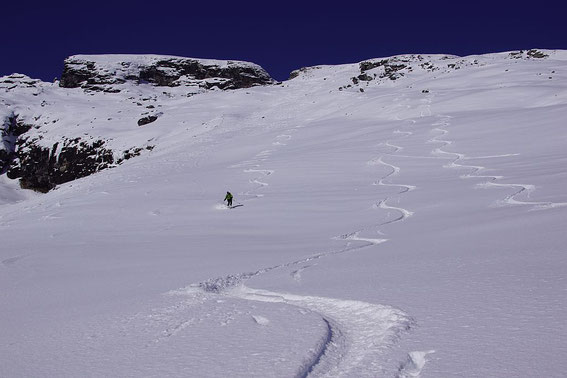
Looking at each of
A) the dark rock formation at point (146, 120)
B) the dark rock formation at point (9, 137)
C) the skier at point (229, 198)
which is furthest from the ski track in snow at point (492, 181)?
the dark rock formation at point (9, 137)

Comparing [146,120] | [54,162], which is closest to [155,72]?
Result: [146,120]

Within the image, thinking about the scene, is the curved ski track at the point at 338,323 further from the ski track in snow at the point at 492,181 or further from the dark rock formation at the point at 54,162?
the dark rock formation at the point at 54,162

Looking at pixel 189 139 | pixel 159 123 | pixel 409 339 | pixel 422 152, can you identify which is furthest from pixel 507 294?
pixel 159 123

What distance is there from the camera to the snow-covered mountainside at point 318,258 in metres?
2.91

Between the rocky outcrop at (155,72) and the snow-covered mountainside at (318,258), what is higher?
the rocky outcrop at (155,72)

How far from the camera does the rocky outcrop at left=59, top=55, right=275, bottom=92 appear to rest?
195 feet

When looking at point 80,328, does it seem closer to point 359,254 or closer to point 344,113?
point 359,254

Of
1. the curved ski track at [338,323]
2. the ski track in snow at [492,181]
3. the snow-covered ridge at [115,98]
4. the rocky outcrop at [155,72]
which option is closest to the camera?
the curved ski track at [338,323]

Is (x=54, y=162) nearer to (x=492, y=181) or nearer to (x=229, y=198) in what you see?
(x=229, y=198)

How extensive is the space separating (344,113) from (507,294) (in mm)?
24970

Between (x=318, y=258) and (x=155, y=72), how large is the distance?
61.0m

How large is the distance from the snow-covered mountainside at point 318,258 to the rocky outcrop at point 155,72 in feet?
131

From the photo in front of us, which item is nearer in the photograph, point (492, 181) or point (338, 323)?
point (338, 323)

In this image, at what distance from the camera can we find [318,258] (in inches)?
230
